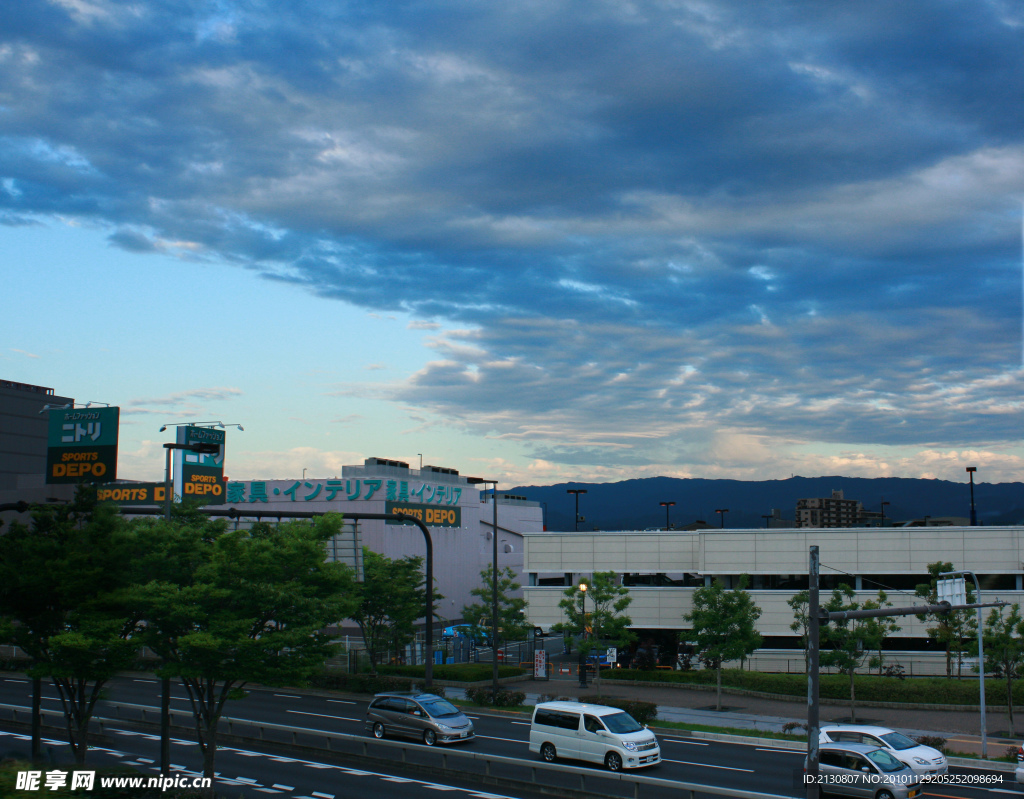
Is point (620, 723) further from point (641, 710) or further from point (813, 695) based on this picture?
point (813, 695)

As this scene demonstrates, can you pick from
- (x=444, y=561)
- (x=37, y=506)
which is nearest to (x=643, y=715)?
(x=37, y=506)

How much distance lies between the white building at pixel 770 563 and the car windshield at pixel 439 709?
29.5m

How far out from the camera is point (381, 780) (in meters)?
26.7

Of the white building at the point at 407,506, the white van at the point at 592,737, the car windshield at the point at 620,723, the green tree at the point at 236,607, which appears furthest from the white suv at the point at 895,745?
the white building at the point at 407,506

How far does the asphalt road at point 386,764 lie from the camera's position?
2536 centimetres

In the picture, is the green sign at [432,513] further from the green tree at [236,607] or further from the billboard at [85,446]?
the green tree at [236,607]

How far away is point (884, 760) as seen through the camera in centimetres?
2366

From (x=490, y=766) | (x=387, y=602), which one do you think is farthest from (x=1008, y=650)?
(x=387, y=602)

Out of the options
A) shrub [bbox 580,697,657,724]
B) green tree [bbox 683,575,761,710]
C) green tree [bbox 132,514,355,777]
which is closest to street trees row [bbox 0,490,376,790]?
green tree [bbox 132,514,355,777]

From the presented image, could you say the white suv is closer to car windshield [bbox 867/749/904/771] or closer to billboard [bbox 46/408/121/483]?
car windshield [bbox 867/749/904/771]

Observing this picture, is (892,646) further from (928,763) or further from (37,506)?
(37,506)

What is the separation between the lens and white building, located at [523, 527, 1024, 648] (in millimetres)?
55000

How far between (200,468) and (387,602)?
81.8ft

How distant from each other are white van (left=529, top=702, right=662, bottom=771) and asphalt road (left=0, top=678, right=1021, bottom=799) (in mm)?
599
